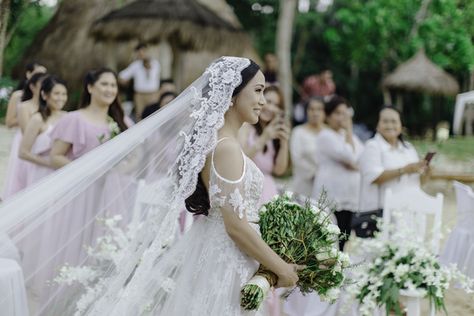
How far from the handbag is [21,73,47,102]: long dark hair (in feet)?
9.25

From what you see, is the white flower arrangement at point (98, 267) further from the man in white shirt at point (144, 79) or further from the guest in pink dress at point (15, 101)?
the man in white shirt at point (144, 79)

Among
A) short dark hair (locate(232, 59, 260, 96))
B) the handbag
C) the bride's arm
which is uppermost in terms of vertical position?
short dark hair (locate(232, 59, 260, 96))

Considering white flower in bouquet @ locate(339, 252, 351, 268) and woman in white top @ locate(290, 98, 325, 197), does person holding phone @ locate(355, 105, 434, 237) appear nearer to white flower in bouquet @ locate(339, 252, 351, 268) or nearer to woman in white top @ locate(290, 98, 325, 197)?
woman in white top @ locate(290, 98, 325, 197)

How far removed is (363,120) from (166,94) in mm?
16220

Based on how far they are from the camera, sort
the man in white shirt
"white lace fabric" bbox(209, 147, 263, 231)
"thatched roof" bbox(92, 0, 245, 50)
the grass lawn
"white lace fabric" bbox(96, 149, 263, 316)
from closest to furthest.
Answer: "white lace fabric" bbox(209, 147, 263, 231) < "white lace fabric" bbox(96, 149, 263, 316) < the man in white shirt < "thatched roof" bbox(92, 0, 245, 50) < the grass lawn

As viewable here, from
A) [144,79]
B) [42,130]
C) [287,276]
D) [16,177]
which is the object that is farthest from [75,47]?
[287,276]

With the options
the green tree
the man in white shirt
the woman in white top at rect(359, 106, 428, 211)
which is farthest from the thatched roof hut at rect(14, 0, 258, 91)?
the woman in white top at rect(359, 106, 428, 211)

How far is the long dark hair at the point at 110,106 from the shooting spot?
17.0ft

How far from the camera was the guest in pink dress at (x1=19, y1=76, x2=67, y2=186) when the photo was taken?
5.47 meters

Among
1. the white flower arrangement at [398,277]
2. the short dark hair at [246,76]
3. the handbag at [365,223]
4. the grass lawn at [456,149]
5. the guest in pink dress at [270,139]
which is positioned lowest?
the grass lawn at [456,149]

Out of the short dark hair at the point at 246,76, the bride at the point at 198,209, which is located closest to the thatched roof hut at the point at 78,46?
the bride at the point at 198,209

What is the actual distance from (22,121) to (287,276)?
3568 mm

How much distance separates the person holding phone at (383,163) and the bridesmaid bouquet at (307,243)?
7.96 ft

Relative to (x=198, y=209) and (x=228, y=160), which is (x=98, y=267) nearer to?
(x=198, y=209)
